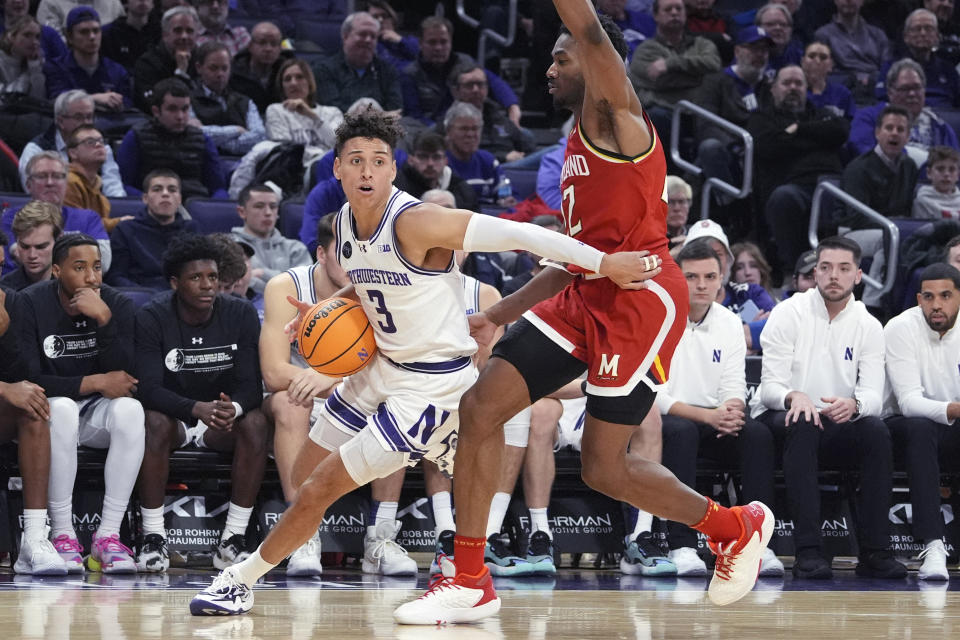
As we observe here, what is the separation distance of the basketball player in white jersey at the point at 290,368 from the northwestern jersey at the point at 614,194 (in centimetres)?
213

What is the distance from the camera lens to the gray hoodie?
314 inches

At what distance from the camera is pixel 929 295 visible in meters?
7.05

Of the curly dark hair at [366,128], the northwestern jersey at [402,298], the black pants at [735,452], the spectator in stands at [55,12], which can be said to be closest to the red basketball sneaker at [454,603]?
the northwestern jersey at [402,298]

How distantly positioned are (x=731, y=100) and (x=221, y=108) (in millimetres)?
3926

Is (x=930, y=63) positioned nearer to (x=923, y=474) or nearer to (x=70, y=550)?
(x=923, y=474)

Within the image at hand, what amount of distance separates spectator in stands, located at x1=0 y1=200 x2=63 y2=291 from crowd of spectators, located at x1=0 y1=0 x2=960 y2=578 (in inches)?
0.4

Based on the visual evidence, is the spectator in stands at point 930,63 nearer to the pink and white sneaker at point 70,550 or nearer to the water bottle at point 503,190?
the water bottle at point 503,190

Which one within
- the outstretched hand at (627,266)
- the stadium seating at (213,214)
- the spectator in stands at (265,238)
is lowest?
the outstretched hand at (627,266)

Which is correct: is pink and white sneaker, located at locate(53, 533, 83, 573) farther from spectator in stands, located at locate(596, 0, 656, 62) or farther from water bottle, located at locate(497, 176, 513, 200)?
spectator in stands, located at locate(596, 0, 656, 62)

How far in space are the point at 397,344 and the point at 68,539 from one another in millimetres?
2485

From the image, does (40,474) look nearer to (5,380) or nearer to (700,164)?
(5,380)

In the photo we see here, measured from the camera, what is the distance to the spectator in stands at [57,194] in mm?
7598

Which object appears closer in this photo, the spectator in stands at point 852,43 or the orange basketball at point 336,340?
the orange basketball at point 336,340

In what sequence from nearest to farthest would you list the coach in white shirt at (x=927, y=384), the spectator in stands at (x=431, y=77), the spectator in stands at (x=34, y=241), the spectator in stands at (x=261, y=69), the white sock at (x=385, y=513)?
the white sock at (x=385, y=513)
the coach in white shirt at (x=927, y=384)
the spectator in stands at (x=34, y=241)
the spectator in stands at (x=261, y=69)
the spectator in stands at (x=431, y=77)
